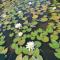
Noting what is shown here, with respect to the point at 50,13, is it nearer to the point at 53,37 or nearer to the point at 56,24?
the point at 56,24

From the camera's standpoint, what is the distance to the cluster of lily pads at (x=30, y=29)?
Result: 132 cm

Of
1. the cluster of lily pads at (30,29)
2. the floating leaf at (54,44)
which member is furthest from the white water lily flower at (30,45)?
the floating leaf at (54,44)

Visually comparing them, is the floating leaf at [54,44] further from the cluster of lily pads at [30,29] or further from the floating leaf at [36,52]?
the floating leaf at [36,52]

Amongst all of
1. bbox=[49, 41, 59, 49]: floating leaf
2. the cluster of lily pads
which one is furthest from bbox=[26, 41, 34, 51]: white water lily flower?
bbox=[49, 41, 59, 49]: floating leaf

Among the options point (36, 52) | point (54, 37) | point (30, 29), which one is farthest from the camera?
point (30, 29)

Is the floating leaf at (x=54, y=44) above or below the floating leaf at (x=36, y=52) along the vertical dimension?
above

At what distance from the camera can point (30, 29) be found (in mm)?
1595

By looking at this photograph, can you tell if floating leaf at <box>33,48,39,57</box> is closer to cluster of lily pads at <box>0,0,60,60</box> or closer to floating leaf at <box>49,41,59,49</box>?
cluster of lily pads at <box>0,0,60,60</box>

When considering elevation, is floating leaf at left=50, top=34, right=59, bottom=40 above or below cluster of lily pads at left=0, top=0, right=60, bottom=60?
above

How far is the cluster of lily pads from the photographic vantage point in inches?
51.9

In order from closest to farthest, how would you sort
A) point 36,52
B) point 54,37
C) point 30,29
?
point 36,52
point 54,37
point 30,29

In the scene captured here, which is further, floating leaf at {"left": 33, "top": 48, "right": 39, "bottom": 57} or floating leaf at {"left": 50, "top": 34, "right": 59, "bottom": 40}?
floating leaf at {"left": 50, "top": 34, "right": 59, "bottom": 40}

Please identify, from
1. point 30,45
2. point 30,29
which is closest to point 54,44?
point 30,45

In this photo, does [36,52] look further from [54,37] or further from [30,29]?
[30,29]
